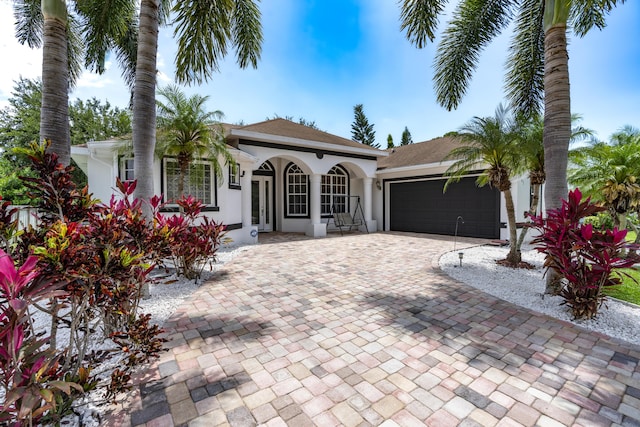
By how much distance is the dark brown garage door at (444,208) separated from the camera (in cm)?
1239

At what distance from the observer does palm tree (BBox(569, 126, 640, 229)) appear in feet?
27.2

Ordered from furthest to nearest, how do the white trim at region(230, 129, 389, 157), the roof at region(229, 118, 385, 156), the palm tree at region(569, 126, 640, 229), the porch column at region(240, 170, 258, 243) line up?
the roof at region(229, 118, 385, 156)
the porch column at region(240, 170, 258, 243)
the white trim at region(230, 129, 389, 157)
the palm tree at region(569, 126, 640, 229)

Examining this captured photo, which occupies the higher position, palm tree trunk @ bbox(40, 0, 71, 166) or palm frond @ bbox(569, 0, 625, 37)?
palm frond @ bbox(569, 0, 625, 37)

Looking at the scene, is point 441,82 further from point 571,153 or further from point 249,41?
point 249,41

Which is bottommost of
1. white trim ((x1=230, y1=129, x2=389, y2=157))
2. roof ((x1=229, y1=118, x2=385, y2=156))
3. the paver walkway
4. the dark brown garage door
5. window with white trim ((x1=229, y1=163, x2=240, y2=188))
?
→ the paver walkway

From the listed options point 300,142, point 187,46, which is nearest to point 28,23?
point 187,46

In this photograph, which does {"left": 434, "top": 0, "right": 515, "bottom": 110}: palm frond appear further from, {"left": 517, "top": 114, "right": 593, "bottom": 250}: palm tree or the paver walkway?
the paver walkway

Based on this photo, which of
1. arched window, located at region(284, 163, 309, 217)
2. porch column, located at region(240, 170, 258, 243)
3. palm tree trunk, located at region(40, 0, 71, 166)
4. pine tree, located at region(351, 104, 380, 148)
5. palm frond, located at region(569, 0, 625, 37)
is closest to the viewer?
palm tree trunk, located at region(40, 0, 71, 166)

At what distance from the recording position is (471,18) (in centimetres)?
760

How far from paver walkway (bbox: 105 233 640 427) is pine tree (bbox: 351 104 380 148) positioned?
3515cm

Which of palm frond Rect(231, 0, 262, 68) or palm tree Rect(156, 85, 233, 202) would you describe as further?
palm tree Rect(156, 85, 233, 202)

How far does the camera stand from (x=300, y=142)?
12344 mm

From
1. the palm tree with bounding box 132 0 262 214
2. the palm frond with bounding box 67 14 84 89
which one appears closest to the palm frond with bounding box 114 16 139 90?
the palm frond with bounding box 67 14 84 89

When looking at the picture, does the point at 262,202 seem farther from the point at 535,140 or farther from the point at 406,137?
the point at 406,137
